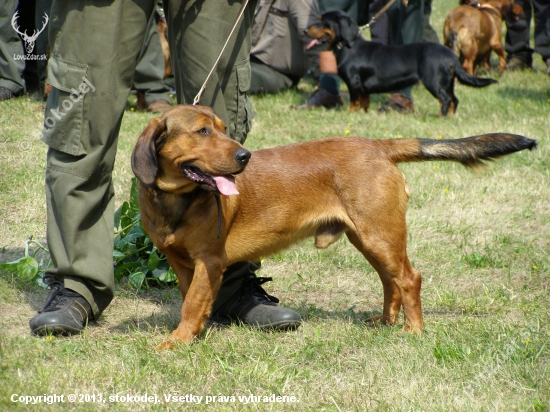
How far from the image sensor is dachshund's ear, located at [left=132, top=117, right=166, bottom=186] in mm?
3141

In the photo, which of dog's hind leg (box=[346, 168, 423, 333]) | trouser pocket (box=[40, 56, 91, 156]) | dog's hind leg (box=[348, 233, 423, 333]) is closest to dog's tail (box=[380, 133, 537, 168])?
dog's hind leg (box=[346, 168, 423, 333])

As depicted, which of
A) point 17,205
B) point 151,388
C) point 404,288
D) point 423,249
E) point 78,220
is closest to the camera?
point 151,388

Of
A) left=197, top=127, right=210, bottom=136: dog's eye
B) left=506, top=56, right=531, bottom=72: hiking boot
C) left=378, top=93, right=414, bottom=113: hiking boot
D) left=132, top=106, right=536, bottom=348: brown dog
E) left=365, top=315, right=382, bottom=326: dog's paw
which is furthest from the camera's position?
left=506, top=56, right=531, bottom=72: hiking boot

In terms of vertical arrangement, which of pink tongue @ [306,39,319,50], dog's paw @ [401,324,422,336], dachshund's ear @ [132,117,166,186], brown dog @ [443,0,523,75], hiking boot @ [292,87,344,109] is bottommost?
hiking boot @ [292,87,344,109]

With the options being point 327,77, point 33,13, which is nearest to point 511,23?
point 327,77

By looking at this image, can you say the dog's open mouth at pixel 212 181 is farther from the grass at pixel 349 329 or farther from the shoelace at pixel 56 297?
the shoelace at pixel 56 297

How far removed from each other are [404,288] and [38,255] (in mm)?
2523

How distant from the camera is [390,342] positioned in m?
3.49

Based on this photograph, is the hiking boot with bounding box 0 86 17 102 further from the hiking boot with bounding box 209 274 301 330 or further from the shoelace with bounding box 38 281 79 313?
the hiking boot with bounding box 209 274 301 330

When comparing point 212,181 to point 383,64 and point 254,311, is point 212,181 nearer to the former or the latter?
point 254,311

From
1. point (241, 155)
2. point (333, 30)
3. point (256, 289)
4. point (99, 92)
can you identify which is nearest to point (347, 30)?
point (333, 30)

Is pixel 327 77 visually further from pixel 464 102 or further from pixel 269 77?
pixel 464 102

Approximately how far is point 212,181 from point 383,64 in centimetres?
637

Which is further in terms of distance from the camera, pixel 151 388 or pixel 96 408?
pixel 151 388
